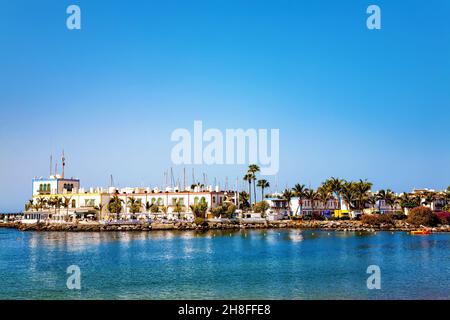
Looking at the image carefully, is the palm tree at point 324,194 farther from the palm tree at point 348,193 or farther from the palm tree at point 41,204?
the palm tree at point 41,204

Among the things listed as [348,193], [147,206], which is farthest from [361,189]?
[147,206]

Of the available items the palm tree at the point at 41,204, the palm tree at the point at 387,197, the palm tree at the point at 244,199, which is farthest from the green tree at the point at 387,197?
the palm tree at the point at 41,204

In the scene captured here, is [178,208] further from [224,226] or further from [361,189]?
[361,189]

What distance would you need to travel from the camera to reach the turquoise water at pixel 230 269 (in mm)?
27719

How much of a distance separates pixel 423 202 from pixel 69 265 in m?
78.8

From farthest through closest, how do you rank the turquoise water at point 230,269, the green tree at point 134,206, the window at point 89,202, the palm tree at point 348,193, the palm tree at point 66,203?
the window at point 89,202, the palm tree at point 66,203, the green tree at point 134,206, the palm tree at point 348,193, the turquoise water at point 230,269

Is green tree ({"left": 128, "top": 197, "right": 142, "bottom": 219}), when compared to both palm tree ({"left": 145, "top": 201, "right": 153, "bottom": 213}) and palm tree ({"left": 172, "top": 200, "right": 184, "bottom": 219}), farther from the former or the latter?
palm tree ({"left": 172, "top": 200, "right": 184, "bottom": 219})

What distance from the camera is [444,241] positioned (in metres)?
56.7

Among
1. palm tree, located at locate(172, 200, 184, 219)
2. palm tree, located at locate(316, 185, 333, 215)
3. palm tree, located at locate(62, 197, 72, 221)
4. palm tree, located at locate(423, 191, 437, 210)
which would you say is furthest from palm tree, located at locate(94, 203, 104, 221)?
palm tree, located at locate(423, 191, 437, 210)

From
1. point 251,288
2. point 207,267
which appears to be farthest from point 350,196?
point 251,288

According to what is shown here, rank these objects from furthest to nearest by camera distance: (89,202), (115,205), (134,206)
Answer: (89,202)
(134,206)
(115,205)

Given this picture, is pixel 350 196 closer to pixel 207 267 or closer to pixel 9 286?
pixel 207 267

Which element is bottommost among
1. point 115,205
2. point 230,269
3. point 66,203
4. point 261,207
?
point 230,269

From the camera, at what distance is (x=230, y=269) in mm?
36875
